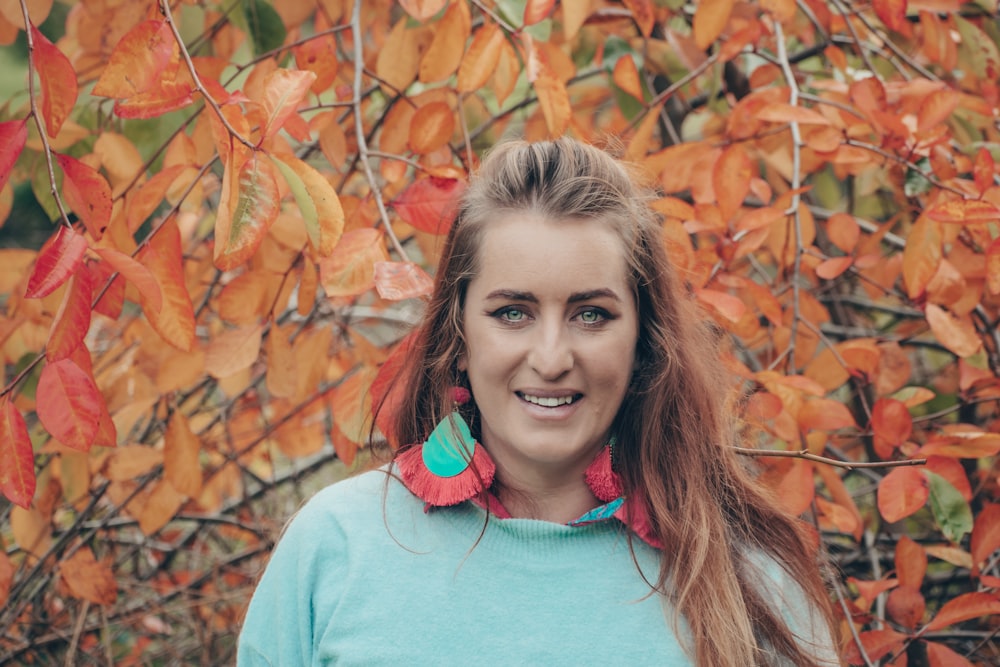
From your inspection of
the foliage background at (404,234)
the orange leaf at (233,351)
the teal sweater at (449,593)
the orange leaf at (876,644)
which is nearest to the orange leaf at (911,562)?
the foliage background at (404,234)

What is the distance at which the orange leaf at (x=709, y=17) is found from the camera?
5.45 feet

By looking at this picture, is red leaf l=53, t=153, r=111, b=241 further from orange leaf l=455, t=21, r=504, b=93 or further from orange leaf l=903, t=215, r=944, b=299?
orange leaf l=903, t=215, r=944, b=299

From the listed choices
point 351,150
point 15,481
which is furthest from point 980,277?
point 15,481

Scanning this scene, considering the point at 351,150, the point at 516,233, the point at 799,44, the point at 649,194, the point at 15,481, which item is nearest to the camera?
the point at 15,481

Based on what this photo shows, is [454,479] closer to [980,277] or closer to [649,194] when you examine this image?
[649,194]

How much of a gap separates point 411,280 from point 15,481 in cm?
55

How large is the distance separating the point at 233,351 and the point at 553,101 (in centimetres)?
63

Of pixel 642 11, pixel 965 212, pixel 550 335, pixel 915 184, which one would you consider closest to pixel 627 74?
pixel 642 11

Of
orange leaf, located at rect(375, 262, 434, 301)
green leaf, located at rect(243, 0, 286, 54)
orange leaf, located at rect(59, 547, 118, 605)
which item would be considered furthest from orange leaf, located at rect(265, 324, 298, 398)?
orange leaf, located at rect(59, 547, 118, 605)

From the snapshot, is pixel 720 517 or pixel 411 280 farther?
pixel 720 517

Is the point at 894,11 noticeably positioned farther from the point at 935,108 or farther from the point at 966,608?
the point at 966,608

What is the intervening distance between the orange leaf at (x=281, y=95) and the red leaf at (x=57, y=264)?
24cm

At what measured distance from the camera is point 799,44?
266 cm

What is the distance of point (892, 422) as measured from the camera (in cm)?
157
